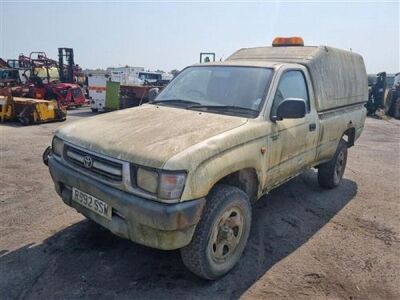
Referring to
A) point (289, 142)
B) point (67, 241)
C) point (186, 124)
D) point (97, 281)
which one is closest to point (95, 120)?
point (186, 124)

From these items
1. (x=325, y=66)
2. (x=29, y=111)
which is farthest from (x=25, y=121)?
(x=325, y=66)

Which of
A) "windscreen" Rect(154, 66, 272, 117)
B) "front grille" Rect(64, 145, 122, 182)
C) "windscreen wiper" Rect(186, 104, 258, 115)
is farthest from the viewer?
"windscreen" Rect(154, 66, 272, 117)

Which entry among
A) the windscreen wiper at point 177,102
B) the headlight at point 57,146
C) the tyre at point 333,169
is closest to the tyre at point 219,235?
the windscreen wiper at point 177,102

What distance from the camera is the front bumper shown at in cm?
252

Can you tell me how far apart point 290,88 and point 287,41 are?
1712 millimetres

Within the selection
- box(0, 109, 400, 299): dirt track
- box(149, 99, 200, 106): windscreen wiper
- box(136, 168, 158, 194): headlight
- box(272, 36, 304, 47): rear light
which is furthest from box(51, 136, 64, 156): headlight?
box(272, 36, 304, 47): rear light

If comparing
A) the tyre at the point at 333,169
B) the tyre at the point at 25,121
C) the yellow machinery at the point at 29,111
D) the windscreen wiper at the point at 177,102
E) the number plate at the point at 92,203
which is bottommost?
the tyre at the point at 25,121

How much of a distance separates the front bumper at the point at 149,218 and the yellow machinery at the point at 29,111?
399 inches

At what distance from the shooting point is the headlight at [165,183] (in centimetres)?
251

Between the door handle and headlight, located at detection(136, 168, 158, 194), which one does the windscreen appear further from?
headlight, located at detection(136, 168, 158, 194)

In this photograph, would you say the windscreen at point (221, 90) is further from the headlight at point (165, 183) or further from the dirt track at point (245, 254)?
the dirt track at point (245, 254)

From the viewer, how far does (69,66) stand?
19.1 metres

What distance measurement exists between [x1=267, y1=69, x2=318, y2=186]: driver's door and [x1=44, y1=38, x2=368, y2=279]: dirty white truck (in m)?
0.01

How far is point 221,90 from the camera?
3.85m
